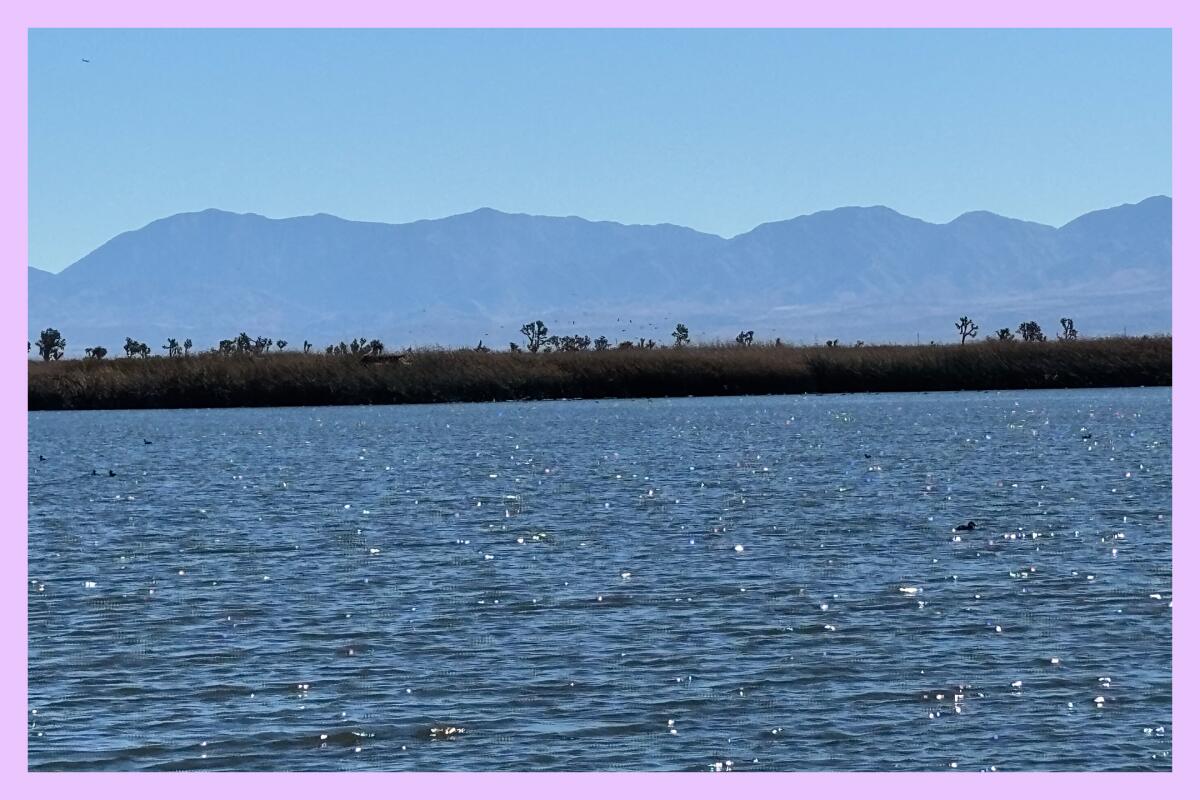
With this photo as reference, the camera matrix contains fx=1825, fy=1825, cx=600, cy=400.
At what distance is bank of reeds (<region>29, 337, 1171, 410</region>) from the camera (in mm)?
108812

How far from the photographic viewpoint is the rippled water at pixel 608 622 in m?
19.4

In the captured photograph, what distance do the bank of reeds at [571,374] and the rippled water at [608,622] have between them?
53.3 m

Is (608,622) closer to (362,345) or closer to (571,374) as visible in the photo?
(571,374)

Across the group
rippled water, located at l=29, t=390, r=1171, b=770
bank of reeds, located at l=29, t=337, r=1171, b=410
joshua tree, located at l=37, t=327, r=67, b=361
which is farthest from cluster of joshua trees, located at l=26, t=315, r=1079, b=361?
rippled water, located at l=29, t=390, r=1171, b=770


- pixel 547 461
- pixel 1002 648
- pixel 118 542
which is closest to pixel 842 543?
pixel 1002 648

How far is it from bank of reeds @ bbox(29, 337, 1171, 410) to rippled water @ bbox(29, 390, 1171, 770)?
5332cm

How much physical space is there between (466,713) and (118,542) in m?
19.2

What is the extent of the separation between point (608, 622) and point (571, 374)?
8565 centimetres

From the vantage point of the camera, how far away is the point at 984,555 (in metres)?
33.0

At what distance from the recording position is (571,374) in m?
111

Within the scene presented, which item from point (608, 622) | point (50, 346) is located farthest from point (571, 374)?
point (608, 622)

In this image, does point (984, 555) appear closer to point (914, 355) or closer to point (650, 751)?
point (650, 751)

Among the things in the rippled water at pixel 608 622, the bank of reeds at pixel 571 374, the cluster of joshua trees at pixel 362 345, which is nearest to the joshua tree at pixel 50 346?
the cluster of joshua trees at pixel 362 345

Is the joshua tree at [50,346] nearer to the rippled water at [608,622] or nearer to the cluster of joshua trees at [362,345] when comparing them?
the cluster of joshua trees at [362,345]
